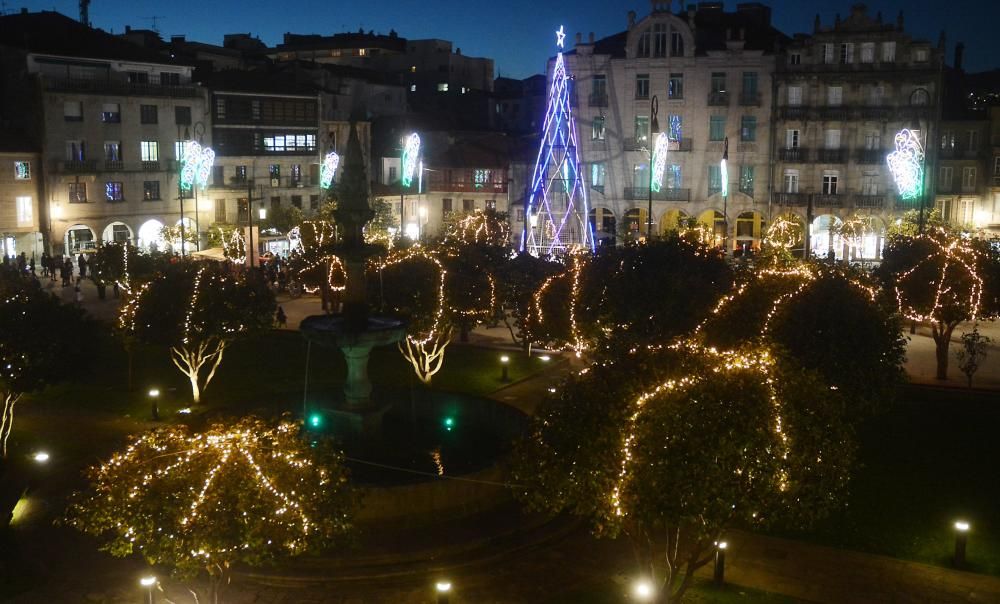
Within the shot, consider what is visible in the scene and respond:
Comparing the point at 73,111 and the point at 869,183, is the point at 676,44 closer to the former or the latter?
the point at 869,183

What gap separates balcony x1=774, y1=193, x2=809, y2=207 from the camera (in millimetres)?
65938

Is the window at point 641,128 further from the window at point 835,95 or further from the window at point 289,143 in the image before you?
the window at point 289,143

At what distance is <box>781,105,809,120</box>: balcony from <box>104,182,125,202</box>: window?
4310 centimetres

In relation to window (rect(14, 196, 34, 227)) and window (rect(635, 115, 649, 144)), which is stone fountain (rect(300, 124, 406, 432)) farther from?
window (rect(635, 115, 649, 144))

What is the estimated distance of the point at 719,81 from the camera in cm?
6706

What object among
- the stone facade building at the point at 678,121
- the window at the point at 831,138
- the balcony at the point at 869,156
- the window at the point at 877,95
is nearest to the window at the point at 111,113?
the stone facade building at the point at 678,121

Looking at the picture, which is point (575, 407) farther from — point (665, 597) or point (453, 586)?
point (453, 586)

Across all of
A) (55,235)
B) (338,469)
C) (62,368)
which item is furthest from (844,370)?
(55,235)

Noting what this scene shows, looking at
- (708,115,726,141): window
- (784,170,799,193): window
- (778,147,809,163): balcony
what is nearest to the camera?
(778,147,809,163): balcony

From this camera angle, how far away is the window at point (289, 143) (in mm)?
73188

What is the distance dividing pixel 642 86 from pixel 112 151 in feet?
115

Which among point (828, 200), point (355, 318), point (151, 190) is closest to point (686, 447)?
point (355, 318)

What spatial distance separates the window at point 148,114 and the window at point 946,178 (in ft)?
171

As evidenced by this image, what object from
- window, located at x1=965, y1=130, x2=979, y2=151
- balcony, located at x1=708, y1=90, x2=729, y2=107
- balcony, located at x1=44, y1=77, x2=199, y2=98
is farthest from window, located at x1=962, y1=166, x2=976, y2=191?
balcony, located at x1=44, y1=77, x2=199, y2=98
